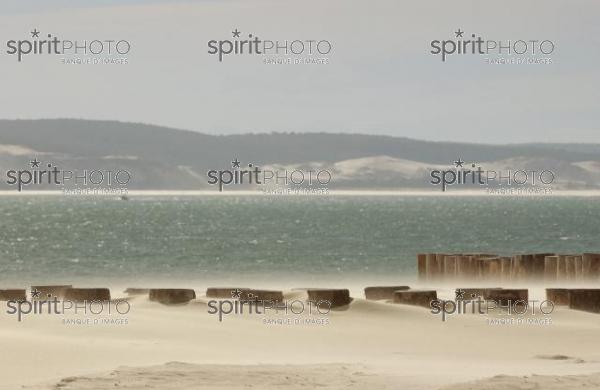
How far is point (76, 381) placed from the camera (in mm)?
15664

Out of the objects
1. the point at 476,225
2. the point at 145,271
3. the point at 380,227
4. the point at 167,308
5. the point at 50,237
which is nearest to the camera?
the point at 167,308

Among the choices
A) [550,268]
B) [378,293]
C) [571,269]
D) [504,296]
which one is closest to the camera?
[504,296]

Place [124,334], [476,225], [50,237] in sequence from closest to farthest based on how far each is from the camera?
[124,334] → [50,237] → [476,225]

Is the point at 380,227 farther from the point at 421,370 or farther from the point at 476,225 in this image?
the point at 421,370

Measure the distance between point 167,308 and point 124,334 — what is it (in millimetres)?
2330

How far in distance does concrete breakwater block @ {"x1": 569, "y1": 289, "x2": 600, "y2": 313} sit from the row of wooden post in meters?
7.17

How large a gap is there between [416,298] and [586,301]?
8.66 feet

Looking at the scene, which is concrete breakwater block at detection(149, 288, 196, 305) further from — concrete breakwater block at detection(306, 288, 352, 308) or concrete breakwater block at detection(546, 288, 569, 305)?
concrete breakwater block at detection(546, 288, 569, 305)

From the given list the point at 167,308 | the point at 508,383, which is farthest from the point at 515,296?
the point at 508,383

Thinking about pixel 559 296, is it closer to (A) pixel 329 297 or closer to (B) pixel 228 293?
(A) pixel 329 297

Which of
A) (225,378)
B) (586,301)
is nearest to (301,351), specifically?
→ (225,378)

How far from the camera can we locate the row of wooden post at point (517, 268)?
103 feet

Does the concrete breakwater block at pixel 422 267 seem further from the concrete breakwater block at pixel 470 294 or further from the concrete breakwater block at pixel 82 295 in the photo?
the concrete breakwater block at pixel 82 295

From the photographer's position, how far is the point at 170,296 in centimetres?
2286
